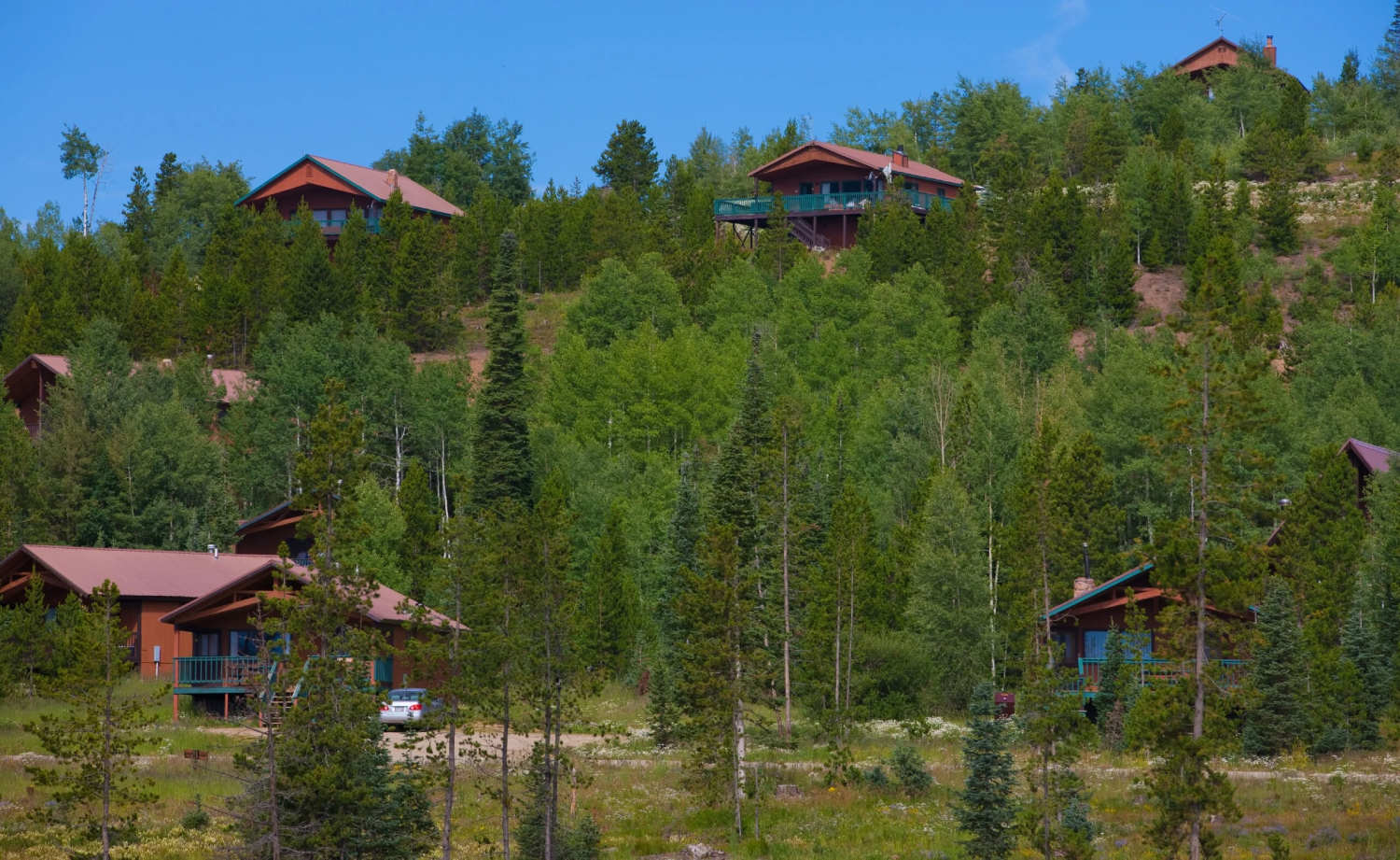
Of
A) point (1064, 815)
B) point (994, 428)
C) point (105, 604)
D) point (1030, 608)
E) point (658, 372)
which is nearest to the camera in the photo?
point (105, 604)

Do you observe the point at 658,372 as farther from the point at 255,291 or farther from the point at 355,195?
the point at 355,195

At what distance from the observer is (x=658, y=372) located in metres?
78.5

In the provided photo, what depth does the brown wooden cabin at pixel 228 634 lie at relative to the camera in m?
50.3

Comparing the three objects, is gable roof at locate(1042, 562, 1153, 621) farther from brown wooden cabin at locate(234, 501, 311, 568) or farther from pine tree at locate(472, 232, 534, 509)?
brown wooden cabin at locate(234, 501, 311, 568)

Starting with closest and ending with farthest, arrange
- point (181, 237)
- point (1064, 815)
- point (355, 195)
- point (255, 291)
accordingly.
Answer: point (1064, 815)
point (255, 291)
point (355, 195)
point (181, 237)

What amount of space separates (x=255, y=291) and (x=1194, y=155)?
64164 mm

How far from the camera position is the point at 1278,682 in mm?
43375

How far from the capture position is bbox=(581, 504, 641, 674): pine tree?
2366 inches

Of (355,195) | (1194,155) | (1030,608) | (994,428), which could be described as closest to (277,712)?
(1030,608)

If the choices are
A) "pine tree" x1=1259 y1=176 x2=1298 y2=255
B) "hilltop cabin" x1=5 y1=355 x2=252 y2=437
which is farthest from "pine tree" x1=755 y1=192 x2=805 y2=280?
"hilltop cabin" x1=5 y1=355 x2=252 y2=437

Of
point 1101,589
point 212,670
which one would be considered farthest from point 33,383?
point 1101,589

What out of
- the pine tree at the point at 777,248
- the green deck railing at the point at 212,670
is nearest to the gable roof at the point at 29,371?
the green deck railing at the point at 212,670

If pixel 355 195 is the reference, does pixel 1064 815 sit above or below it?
below

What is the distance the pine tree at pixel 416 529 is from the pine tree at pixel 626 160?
5418cm
